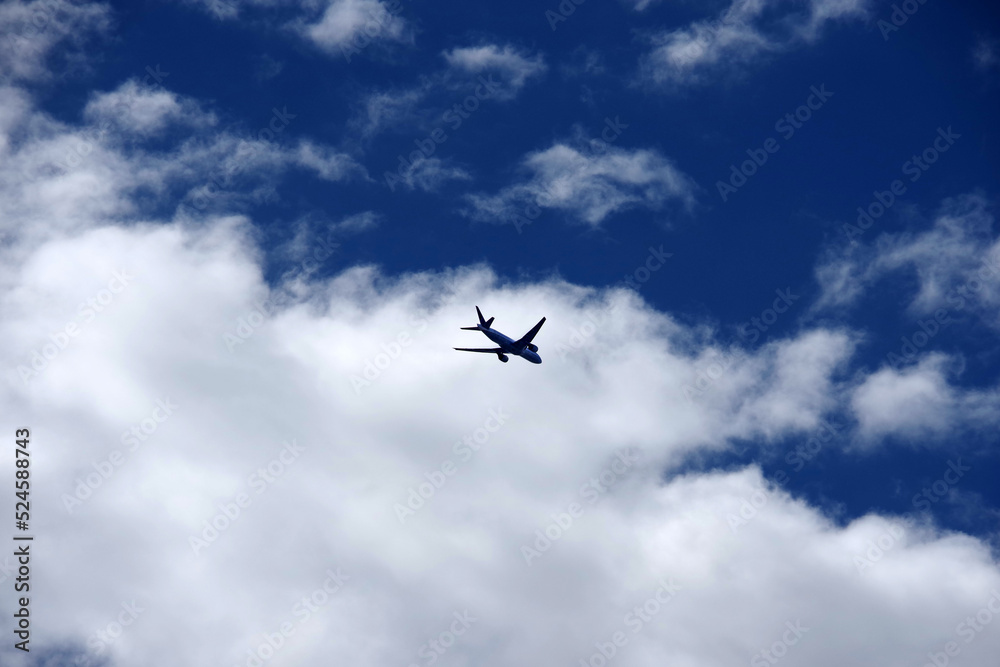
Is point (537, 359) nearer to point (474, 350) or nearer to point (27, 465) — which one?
point (474, 350)

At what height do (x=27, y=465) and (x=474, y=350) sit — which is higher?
(x=474, y=350)

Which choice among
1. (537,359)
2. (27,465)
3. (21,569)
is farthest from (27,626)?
(537,359)

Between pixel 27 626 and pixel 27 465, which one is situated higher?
pixel 27 465

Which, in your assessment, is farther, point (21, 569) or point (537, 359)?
point (537, 359)

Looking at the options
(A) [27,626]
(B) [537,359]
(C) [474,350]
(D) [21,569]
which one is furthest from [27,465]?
(B) [537,359]

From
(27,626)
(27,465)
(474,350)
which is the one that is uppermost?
(474,350)

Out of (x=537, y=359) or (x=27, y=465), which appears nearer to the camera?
(x=27, y=465)
